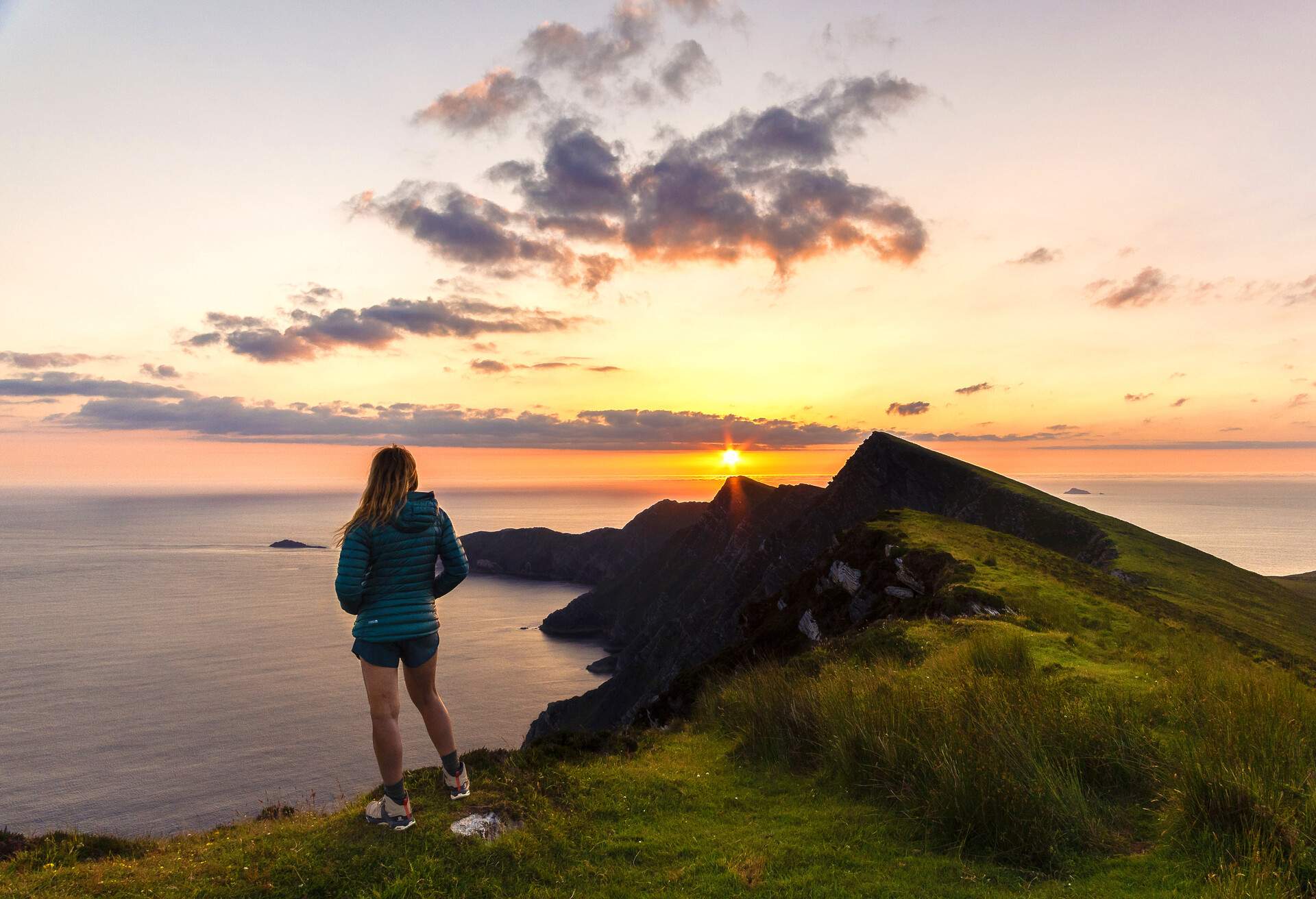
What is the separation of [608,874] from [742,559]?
10787 centimetres

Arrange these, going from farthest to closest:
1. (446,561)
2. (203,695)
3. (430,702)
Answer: (203,695)
(446,561)
(430,702)

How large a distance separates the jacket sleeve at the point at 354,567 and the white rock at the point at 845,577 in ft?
80.3

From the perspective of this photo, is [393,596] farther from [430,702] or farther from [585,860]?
[585,860]

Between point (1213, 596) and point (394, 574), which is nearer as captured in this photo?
point (394, 574)

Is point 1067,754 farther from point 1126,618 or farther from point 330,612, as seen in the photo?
point 330,612

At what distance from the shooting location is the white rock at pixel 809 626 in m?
27.8

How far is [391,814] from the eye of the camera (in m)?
6.40

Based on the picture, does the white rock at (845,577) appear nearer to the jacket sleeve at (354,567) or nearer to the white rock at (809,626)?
the white rock at (809,626)

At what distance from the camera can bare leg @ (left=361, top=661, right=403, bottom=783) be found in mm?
6254

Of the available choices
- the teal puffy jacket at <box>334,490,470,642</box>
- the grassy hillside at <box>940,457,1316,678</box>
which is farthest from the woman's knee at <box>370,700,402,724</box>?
the grassy hillside at <box>940,457,1316,678</box>

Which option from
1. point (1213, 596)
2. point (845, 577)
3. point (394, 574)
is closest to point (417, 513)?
point (394, 574)

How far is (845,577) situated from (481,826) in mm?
25249

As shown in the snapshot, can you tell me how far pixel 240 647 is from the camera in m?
111

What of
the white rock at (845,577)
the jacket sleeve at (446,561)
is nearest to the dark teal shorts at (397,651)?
the jacket sleeve at (446,561)
